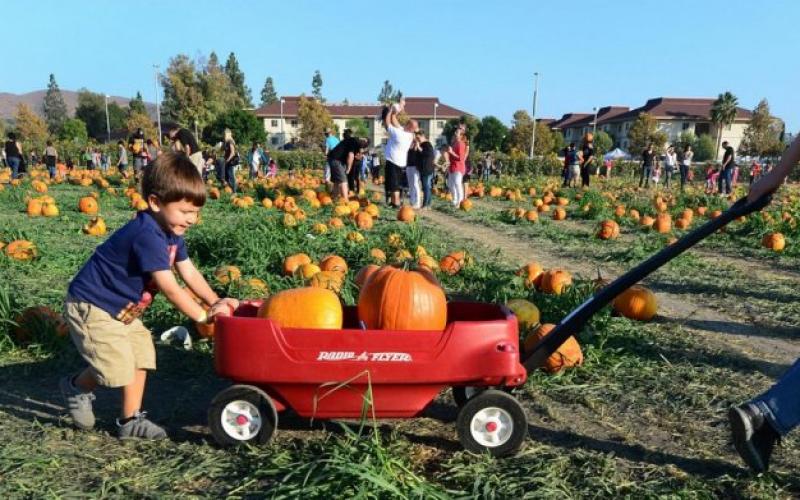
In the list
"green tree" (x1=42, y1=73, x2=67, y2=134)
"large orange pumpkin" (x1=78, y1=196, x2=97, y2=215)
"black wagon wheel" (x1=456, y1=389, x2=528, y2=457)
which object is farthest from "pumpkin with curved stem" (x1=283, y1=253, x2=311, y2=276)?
"green tree" (x1=42, y1=73, x2=67, y2=134)

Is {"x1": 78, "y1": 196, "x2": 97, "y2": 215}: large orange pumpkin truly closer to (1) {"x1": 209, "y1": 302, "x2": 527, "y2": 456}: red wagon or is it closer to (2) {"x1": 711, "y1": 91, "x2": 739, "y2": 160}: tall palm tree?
(1) {"x1": 209, "y1": 302, "x2": 527, "y2": 456}: red wagon

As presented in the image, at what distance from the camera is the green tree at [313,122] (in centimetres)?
7219

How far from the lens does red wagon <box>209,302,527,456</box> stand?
2553 mm

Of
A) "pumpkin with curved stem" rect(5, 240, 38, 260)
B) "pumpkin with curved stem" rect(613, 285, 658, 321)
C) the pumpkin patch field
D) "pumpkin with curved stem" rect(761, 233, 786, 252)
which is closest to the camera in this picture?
the pumpkin patch field

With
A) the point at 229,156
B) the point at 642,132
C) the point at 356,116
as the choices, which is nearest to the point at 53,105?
the point at 356,116

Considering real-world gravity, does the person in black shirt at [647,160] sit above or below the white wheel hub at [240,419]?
above

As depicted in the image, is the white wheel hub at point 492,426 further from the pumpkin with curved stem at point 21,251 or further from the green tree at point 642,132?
the green tree at point 642,132

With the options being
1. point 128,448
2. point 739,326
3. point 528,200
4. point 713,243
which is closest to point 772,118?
point 528,200

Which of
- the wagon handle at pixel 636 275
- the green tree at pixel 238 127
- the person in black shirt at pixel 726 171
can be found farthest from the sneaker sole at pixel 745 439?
the green tree at pixel 238 127

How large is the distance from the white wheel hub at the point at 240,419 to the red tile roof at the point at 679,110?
9538 cm

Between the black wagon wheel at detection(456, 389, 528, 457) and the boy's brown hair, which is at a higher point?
the boy's brown hair

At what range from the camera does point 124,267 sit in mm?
2734

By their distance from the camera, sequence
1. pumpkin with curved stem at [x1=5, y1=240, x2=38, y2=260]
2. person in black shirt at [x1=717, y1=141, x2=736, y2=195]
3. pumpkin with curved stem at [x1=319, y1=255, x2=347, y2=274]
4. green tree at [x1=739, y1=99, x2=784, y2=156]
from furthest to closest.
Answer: green tree at [x1=739, y1=99, x2=784, y2=156]
person in black shirt at [x1=717, y1=141, x2=736, y2=195]
pumpkin with curved stem at [x1=5, y1=240, x2=38, y2=260]
pumpkin with curved stem at [x1=319, y1=255, x2=347, y2=274]

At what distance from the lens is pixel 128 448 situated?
2.74m
